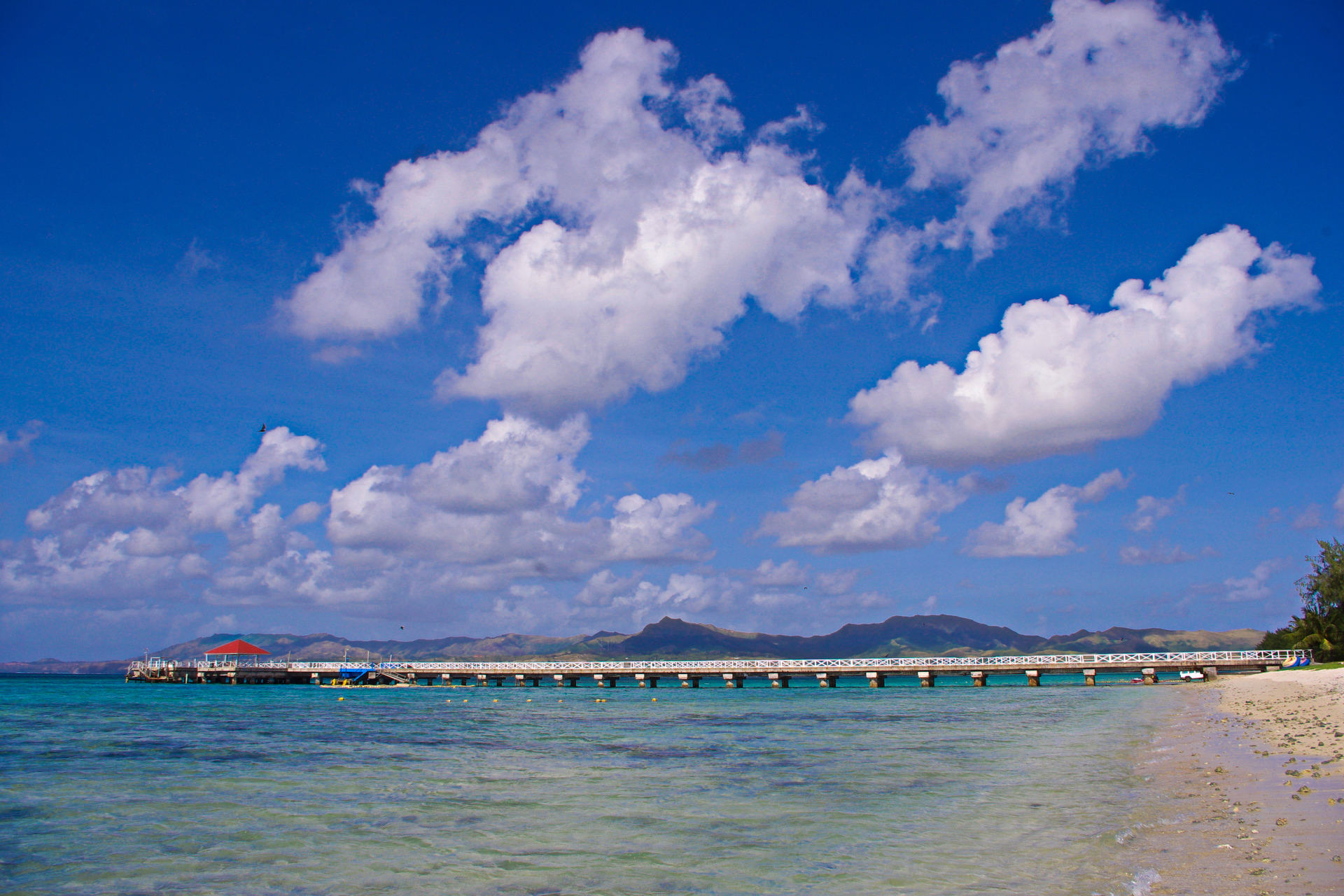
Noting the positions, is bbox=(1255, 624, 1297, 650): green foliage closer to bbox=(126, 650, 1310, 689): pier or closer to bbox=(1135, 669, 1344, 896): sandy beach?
bbox=(126, 650, 1310, 689): pier

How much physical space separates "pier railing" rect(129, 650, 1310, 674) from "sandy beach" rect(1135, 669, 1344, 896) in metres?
53.2

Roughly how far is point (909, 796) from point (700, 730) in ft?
66.6

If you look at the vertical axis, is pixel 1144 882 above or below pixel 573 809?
above

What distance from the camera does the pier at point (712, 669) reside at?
80.9m

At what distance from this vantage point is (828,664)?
90.8m

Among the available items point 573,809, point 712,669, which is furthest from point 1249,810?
point 712,669

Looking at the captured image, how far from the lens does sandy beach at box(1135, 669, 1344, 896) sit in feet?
34.4

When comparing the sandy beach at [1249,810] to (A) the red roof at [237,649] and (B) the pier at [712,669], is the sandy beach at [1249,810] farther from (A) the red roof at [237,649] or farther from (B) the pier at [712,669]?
(A) the red roof at [237,649]

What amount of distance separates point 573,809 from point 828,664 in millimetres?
77053

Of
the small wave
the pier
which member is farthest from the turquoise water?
the pier

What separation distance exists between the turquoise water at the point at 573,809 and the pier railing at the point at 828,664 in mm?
45746

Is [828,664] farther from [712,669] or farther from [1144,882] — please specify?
[1144,882]

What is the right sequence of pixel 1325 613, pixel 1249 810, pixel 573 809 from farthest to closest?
pixel 1325 613 < pixel 573 809 < pixel 1249 810

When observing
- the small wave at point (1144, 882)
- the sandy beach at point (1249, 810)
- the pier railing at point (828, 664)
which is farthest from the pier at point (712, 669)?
the small wave at point (1144, 882)
